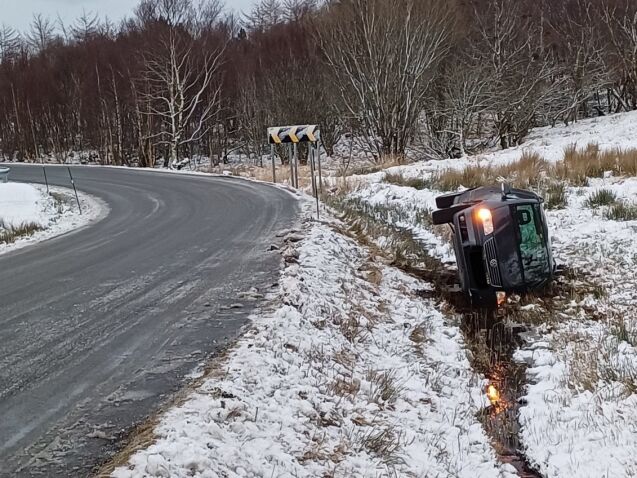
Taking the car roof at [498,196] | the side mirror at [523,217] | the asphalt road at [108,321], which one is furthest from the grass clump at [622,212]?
the asphalt road at [108,321]

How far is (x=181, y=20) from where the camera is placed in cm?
3906

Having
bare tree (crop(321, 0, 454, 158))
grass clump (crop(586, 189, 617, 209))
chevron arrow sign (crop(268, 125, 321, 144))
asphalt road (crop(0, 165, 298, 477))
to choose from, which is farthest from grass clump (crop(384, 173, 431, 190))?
bare tree (crop(321, 0, 454, 158))

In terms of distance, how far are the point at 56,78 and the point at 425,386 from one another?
5025cm

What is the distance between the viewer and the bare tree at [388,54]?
27359mm

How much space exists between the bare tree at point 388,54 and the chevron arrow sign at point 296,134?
12.6m

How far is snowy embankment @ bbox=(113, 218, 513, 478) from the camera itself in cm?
372

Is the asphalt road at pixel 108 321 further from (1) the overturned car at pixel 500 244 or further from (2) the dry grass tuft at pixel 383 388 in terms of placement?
(1) the overturned car at pixel 500 244

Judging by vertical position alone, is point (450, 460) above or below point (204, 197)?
below

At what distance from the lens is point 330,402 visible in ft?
15.3

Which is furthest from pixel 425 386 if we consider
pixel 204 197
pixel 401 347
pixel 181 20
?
pixel 181 20

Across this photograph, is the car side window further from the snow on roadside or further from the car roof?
the snow on roadside

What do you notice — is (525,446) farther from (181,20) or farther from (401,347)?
(181,20)

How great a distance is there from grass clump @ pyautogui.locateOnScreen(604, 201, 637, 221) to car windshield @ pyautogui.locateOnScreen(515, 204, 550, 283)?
3.28 meters

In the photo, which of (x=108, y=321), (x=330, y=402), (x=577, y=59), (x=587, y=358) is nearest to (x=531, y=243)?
(x=587, y=358)
